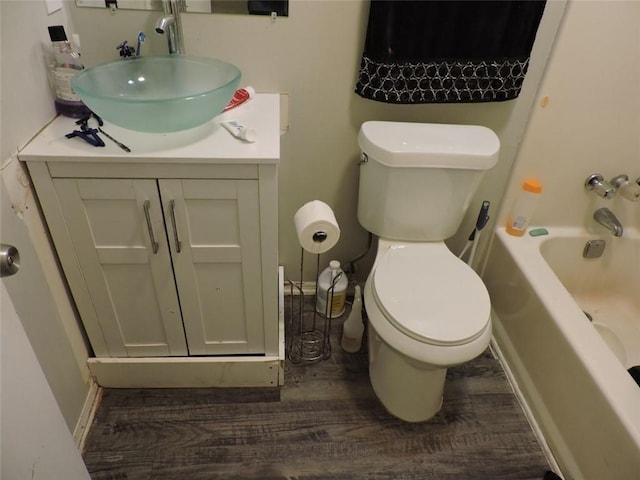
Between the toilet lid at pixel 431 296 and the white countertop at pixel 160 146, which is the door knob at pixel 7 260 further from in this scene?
the toilet lid at pixel 431 296

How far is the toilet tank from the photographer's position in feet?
4.41

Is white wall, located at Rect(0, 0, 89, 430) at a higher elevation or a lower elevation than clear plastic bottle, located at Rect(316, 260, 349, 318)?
higher

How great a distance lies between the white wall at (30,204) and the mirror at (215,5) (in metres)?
0.12

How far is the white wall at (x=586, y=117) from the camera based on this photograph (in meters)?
1.35

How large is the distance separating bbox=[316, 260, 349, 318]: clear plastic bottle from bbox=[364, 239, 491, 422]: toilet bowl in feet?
0.79

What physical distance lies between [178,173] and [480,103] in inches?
39.1

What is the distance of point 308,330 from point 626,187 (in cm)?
126

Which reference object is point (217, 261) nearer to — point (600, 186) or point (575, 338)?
point (575, 338)

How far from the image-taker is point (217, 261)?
125cm

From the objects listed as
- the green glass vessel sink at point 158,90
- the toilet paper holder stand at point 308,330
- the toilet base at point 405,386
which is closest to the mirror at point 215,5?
the green glass vessel sink at point 158,90

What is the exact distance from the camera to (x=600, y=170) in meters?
1.62

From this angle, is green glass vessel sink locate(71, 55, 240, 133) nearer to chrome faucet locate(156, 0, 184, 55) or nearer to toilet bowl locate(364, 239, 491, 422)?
chrome faucet locate(156, 0, 184, 55)

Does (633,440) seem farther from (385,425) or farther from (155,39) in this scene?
(155,39)

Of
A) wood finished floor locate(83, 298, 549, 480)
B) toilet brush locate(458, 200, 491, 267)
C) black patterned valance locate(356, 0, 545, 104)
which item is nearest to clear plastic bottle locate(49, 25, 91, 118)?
black patterned valance locate(356, 0, 545, 104)
